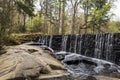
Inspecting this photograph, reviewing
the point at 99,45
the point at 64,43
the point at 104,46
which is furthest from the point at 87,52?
the point at 64,43

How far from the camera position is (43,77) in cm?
848

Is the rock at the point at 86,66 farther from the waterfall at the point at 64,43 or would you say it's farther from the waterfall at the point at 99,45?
the waterfall at the point at 64,43

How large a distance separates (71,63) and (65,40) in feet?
21.5

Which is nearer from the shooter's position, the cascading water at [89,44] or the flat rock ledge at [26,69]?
the flat rock ledge at [26,69]

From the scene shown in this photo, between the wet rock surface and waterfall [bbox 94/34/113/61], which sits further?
waterfall [bbox 94/34/113/61]

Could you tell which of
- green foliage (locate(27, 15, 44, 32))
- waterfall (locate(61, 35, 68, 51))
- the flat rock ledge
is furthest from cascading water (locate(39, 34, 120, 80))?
green foliage (locate(27, 15, 44, 32))

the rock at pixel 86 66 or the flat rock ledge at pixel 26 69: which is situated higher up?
the flat rock ledge at pixel 26 69

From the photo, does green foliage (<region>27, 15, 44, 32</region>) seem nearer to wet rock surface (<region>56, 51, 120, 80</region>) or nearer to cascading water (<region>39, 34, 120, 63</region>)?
cascading water (<region>39, 34, 120, 63</region>)

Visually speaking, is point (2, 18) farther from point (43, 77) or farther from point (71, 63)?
point (43, 77)

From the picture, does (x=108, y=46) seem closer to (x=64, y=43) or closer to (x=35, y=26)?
(x=64, y=43)

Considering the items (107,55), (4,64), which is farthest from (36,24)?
(4,64)

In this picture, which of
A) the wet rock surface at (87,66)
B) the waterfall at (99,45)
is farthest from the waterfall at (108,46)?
the wet rock surface at (87,66)

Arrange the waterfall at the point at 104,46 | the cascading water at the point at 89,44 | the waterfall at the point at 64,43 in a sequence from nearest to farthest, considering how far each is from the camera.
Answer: the cascading water at the point at 89,44 < the waterfall at the point at 104,46 < the waterfall at the point at 64,43

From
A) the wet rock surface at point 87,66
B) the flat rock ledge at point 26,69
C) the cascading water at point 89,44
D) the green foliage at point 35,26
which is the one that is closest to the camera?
the flat rock ledge at point 26,69
